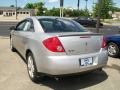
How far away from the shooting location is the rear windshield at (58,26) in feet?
20.5

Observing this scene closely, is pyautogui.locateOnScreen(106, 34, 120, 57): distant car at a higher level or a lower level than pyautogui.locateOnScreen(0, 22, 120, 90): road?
higher

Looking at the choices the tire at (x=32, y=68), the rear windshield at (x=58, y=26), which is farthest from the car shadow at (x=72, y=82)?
the rear windshield at (x=58, y=26)

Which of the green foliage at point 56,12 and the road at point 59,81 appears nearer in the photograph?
the road at point 59,81

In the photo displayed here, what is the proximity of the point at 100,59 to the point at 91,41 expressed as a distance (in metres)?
0.49

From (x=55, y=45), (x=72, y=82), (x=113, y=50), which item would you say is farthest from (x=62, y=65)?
(x=113, y=50)

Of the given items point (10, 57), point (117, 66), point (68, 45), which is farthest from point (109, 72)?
point (10, 57)

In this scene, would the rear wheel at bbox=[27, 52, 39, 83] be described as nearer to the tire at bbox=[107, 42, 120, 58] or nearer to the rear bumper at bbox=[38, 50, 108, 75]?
the rear bumper at bbox=[38, 50, 108, 75]

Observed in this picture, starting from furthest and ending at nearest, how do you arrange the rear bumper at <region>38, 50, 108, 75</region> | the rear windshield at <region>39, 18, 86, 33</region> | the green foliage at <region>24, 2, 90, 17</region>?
the green foliage at <region>24, 2, 90, 17</region> < the rear windshield at <region>39, 18, 86, 33</region> < the rear bumper at <region>38, 50, 108, 75</region>

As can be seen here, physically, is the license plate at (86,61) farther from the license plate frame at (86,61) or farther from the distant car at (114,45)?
the distant car at (114,45)

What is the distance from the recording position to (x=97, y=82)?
6.18 meters

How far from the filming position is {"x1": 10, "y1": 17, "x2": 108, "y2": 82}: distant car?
5.39 metres

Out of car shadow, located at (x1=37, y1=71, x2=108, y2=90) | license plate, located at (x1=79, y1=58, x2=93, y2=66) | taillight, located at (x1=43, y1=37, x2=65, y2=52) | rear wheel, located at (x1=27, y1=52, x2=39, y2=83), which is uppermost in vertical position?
taillight, located at (x1=43, y1=37, x2=65, y2=52)

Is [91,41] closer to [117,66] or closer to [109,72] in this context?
[109,72]

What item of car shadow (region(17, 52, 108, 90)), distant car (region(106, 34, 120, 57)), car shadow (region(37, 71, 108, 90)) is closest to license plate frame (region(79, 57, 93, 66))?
car shadow (region(17, 52, 108, 90))
